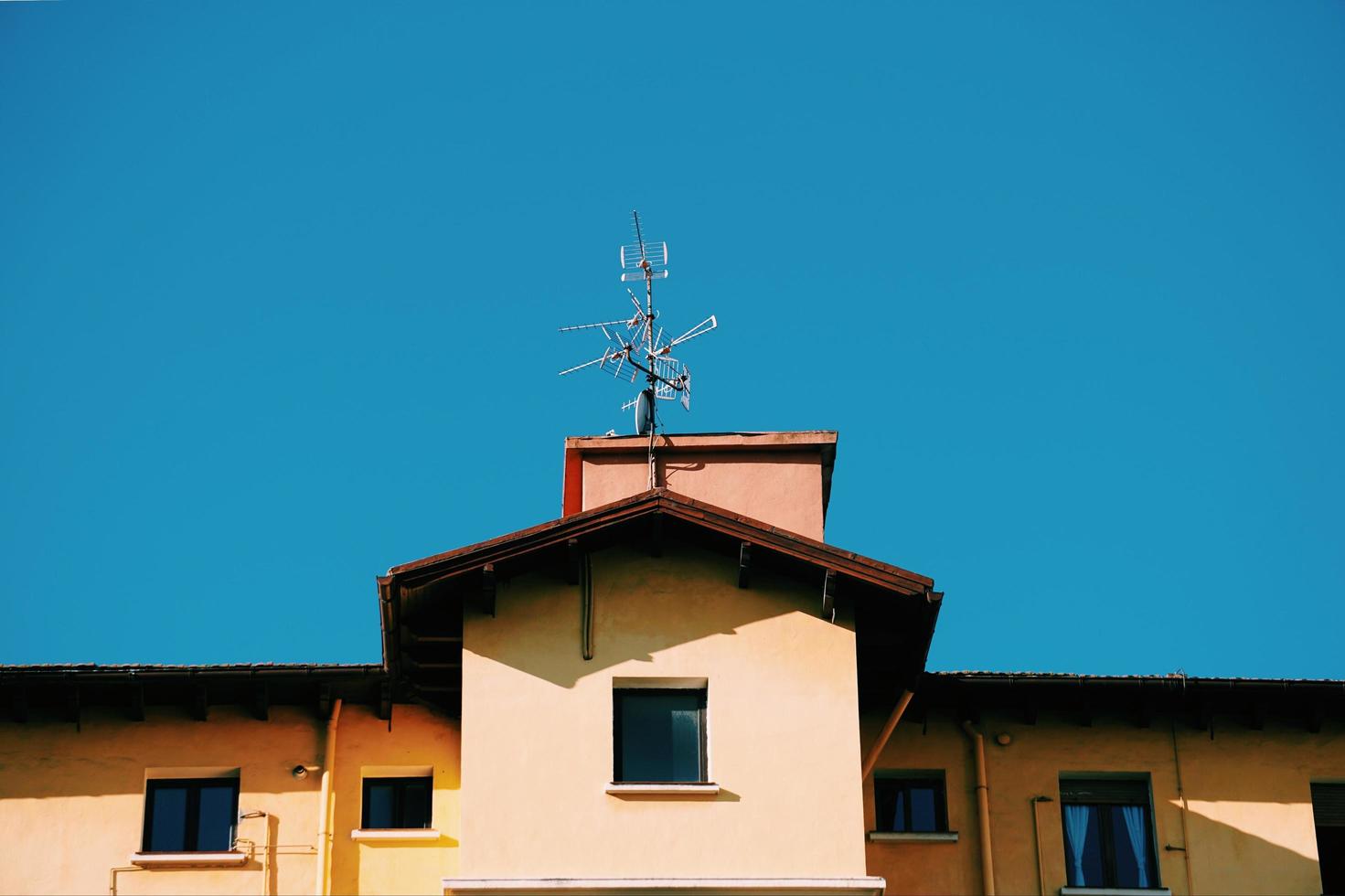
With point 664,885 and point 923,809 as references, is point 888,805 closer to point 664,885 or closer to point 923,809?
point 923,809

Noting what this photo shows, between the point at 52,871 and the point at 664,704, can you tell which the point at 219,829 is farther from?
the point at 664,704

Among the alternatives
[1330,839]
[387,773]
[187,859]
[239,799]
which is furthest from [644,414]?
[1330,839]

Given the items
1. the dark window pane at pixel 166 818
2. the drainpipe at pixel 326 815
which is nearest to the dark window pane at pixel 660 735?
the drainpipe at pixel 326 815

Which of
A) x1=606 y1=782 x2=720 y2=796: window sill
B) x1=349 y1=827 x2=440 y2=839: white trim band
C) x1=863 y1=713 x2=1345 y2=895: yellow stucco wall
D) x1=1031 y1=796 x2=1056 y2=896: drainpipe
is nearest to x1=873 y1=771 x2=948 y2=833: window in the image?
x1=863 y1=713 x2=1345 y2=895: yellow stucco wall

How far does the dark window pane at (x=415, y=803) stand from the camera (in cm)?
2662

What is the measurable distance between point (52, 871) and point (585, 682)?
684 centimetres

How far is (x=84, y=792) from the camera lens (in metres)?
26.4

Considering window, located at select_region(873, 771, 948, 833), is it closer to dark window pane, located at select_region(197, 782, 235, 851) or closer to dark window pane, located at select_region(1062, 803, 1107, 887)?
dark window pane, located at select_region(1062, 803, 1107, 887)

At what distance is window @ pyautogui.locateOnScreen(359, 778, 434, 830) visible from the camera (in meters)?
26.6

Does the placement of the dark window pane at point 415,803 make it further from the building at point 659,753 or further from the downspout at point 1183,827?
the downspout at point 1183,827

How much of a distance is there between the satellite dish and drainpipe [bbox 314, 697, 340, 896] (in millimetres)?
6494

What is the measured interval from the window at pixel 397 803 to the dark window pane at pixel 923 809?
595cm

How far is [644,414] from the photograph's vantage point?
31016 millimetres

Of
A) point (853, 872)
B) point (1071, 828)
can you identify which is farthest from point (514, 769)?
point (1071, 828)
